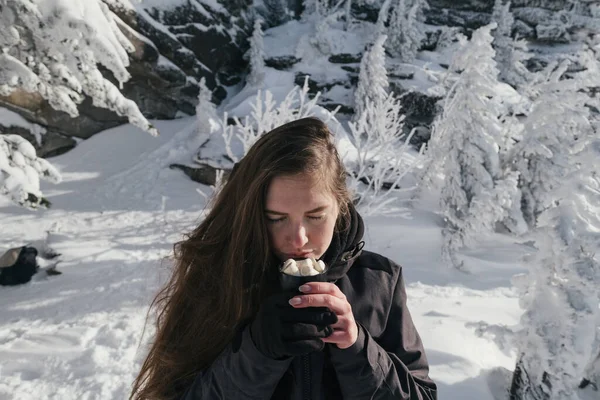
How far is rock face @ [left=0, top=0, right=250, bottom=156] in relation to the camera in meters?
20.1

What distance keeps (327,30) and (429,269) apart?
92.0 feet

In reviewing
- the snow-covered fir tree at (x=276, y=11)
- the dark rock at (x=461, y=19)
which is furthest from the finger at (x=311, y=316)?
the dark rock at (x=461, y=19)

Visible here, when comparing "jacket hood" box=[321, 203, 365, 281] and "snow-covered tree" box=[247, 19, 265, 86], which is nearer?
"jacket hood" box=[321, 203, 365, 281]

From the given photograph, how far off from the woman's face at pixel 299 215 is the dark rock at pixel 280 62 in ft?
110

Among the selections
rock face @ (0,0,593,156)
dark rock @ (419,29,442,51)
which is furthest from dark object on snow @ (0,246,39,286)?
dark rock @ (419,29,442,51)

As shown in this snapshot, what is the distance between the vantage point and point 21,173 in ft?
18.2

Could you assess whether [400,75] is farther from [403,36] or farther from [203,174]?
[203,174]

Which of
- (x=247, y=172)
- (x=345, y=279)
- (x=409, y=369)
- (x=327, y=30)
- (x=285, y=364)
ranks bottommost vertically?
(x=409, y=369)

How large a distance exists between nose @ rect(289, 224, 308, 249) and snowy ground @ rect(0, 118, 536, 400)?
44.7 inches

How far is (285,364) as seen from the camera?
1.32m

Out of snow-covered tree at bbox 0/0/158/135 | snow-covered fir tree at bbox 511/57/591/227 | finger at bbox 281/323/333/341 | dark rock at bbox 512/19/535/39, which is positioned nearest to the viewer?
finger at bbox 281/323/333/341

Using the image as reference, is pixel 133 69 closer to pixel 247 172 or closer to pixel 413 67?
pixel 413 67

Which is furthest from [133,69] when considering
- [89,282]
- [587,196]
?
[587,196]

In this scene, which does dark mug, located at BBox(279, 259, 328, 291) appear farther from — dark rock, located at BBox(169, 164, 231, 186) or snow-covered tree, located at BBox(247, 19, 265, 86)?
snow-covered tree, located at BBox(247, 19, 265, 86)
